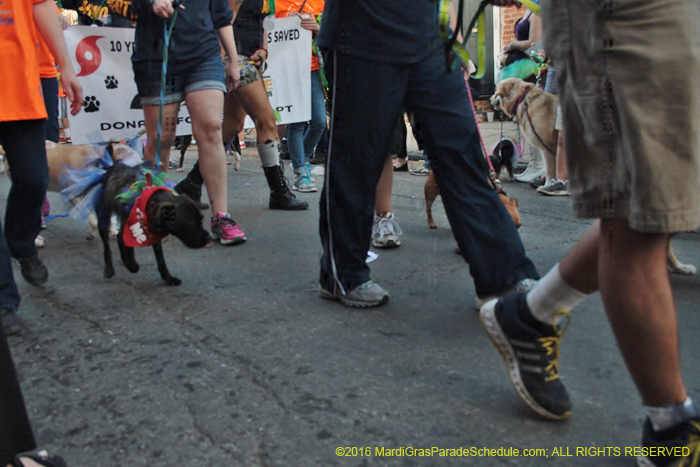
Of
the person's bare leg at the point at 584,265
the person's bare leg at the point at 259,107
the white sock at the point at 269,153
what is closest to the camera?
the person's bare leg at the point at 584,265

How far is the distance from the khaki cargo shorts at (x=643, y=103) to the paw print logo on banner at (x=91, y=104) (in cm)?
A: 508

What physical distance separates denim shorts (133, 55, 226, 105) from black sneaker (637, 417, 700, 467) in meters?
3.41

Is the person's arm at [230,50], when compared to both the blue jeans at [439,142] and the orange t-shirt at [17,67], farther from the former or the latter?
the blue jeans at [439,142]

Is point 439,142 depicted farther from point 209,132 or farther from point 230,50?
point 230,50

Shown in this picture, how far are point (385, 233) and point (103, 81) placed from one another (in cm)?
310

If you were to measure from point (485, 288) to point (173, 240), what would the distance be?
2.69 m

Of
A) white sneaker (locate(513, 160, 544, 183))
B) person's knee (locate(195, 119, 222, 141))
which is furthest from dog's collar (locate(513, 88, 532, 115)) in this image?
person's knee (locate(195, 119, 222, 141))

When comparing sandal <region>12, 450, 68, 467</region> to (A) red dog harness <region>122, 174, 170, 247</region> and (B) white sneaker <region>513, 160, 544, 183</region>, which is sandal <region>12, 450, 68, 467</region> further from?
(B) white sneaker <region>513, 160, 544, 183</region>

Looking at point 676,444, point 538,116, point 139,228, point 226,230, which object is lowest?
point 226,230

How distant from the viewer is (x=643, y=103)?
1486 mm

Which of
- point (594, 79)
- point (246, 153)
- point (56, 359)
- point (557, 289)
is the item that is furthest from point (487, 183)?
point (246, 153)

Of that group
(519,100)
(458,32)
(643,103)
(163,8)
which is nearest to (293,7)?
(519,100)

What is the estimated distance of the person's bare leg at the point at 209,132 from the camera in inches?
167

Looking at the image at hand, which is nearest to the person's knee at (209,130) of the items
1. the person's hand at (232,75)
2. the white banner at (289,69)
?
the person's hand at (232,75)
